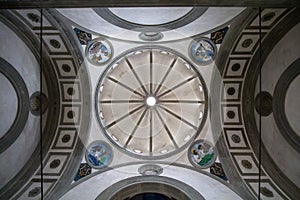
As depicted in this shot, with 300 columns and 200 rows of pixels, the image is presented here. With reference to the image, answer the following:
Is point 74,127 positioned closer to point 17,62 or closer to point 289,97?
point 17,62

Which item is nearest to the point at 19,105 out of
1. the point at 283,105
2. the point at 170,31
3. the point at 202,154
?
the point at 170,31

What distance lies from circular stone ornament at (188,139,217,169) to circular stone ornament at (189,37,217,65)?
2.76 m

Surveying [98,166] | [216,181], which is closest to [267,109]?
[216,181]

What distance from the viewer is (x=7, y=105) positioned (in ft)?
36.4

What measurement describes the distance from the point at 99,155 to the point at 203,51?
496 centimetres

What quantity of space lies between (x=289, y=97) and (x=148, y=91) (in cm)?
751

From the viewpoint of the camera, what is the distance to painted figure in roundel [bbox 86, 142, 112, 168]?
1320 centimetres

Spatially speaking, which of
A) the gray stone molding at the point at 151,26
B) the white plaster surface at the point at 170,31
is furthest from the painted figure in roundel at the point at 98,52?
the gray stone molding at the point at 151,26

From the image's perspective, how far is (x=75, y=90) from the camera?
13.0 meters

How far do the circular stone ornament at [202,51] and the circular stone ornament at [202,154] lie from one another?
9.06 ft

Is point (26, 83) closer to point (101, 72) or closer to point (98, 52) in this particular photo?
point (98, 52)

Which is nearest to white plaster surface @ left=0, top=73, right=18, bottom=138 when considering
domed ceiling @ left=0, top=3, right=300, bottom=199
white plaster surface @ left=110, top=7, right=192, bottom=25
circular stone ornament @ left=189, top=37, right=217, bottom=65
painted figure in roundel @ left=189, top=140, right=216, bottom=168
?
domed ceiling @ left=0, top=3, right=300, bottom=199

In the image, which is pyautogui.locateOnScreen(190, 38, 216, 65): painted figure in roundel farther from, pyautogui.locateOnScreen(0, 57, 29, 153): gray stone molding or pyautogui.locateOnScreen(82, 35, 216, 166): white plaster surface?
pyautogui.locateOnScreen(0, 57, 29, 153): gray stone molding

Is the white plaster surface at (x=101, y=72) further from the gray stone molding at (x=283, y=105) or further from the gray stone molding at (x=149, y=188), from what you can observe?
the gray stone molding at (x=283, y=105)
